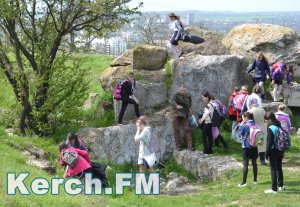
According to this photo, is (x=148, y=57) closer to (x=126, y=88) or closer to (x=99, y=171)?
(x=126, y=88)

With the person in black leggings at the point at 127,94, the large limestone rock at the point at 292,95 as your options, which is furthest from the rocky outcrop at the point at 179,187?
the large limestone rock at the point at 292,95

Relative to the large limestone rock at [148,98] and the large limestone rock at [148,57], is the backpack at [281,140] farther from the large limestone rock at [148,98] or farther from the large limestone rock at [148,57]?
the large limestone rock at [148,57]

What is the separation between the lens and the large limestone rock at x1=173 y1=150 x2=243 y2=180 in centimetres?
1422

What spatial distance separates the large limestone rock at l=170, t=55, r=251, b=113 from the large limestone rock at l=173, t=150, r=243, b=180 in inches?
122

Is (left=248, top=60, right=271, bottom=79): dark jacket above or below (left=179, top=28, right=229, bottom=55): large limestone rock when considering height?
below

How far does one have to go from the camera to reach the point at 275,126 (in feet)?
36.3

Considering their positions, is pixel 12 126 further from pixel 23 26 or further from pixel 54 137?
pixel 23 26

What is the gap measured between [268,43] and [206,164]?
978 centimetres

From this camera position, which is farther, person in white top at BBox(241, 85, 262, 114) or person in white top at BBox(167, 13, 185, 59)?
person in white top at BBox(167, 13, 185, 59)

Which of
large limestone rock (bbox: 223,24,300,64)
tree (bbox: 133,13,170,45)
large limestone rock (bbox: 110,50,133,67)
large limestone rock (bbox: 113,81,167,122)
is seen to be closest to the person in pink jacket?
large limestone rock (bbox: 113,81,167,122)

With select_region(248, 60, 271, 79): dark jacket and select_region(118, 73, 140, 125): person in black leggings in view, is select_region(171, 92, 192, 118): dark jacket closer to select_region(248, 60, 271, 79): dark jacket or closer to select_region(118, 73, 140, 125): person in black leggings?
select_region(118, 73, 140, 125): person in black leggings

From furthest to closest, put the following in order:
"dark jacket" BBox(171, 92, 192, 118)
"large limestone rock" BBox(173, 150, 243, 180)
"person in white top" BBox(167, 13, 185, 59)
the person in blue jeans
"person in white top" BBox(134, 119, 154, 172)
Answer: the person in blue jeans < "person in white top" BBox(167, 13, 185, 59) < "dark jacket" BBox(171, 92, 192, 118) < "large limestone rock" BBox(173, 150, 243, 180) < "person in white top" BBox(134, 119, 154, 172)

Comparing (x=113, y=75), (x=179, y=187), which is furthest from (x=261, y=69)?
(x=179, y=187)

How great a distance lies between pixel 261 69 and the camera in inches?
742
